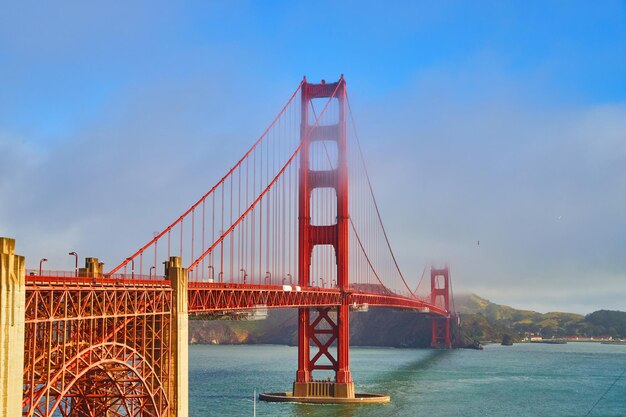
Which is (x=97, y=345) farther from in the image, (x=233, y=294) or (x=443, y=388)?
(x=443, y=388)

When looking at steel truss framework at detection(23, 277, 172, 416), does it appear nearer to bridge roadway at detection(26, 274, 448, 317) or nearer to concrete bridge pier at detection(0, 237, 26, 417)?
bridge roadway at detection(26, 274, 448, 317)

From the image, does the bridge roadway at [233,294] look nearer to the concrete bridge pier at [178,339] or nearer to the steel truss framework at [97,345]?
the steel truss framework at [97,345]

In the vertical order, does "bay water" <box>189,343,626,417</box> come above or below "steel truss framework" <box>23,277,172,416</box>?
below

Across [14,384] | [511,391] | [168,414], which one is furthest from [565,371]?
[14,384]

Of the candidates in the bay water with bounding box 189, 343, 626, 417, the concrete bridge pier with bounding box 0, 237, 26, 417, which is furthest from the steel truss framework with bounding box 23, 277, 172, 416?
the bay water with bounding box 189, 343, 626, 417

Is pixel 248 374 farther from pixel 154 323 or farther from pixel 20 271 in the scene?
pixel 20 271
